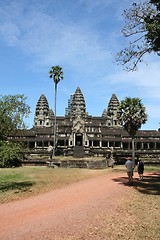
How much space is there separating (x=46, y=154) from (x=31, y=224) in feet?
151

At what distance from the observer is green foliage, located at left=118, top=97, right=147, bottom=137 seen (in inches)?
1479

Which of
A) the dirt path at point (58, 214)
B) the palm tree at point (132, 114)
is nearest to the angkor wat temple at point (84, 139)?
the palm tree at point (132, 114)

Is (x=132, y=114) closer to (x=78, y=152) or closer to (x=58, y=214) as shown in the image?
(x=78, y=152)

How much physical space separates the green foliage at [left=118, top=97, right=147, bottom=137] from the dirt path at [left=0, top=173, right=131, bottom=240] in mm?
23552

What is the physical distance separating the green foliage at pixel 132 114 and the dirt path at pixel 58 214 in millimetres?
23552

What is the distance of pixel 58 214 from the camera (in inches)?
397

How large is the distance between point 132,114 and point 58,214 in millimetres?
29396

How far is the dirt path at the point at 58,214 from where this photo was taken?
7.89 m

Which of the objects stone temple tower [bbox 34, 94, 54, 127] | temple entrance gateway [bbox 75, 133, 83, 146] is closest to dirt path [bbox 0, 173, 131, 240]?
temple entrance gateway [bbox 75, 133, 83, 146]

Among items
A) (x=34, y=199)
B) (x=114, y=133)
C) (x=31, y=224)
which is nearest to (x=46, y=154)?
(x=114, y=133)

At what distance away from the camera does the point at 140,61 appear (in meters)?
15.3

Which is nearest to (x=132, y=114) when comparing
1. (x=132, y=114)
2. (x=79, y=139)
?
(x=132, y=114)

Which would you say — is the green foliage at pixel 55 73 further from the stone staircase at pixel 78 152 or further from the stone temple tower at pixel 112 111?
the stone temple tower at pixel 112 111

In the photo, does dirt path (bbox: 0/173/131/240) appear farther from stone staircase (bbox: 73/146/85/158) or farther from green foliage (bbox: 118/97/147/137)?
stone staircase (bbox: 73/146/85/158)
